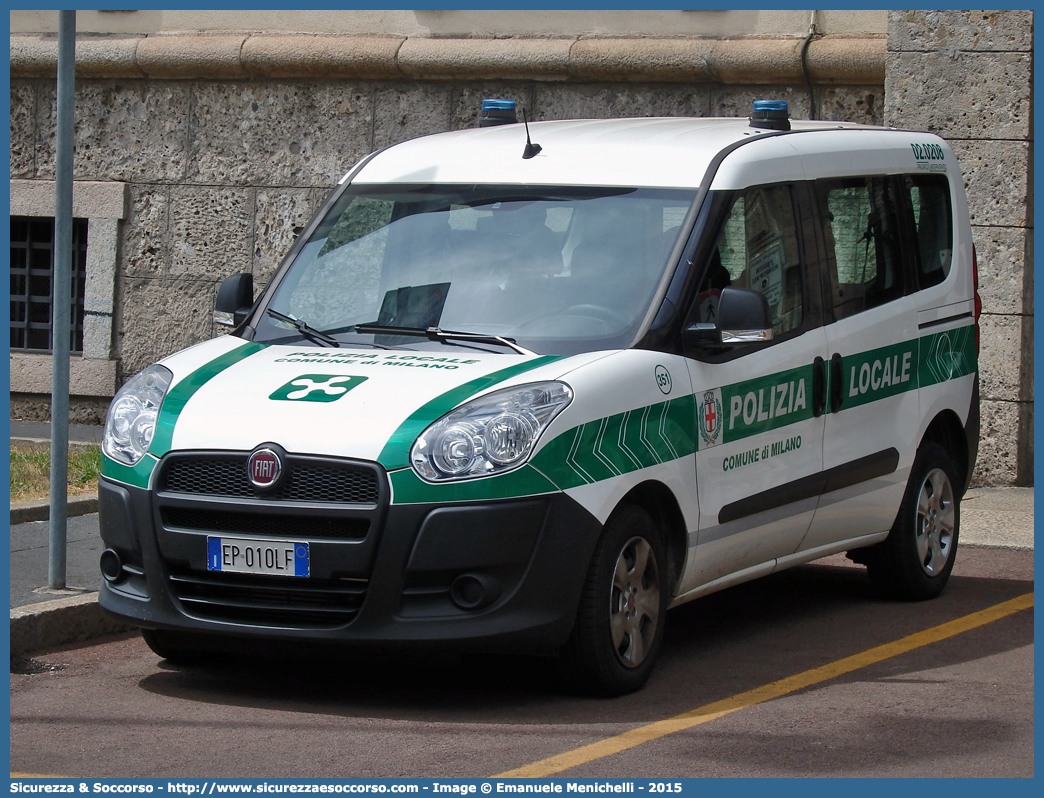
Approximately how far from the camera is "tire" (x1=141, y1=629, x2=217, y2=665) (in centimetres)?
604

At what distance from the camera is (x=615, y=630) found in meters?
5.79

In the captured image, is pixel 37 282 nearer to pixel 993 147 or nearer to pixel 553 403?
pixel 993 147

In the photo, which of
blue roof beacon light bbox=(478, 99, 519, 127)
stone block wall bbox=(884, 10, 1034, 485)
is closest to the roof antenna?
blue roof beacon light bbox=(478, 99, 519, 127)

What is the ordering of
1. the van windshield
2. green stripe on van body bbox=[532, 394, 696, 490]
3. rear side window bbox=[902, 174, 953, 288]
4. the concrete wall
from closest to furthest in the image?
green stripe on van body bbox=[532, 394, 696, 490]
the van windshield
rear side window bbox=[902, 174, 953, 288]
the concrete wall

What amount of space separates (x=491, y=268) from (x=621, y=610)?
1.41 metres

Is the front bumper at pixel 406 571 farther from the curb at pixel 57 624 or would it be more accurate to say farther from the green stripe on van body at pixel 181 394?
the curb at pixel 57 624

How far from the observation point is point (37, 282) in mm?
13875

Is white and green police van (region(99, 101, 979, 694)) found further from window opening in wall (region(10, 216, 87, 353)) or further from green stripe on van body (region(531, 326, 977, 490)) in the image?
window opening in wall (region(10, 216, 87, 353))

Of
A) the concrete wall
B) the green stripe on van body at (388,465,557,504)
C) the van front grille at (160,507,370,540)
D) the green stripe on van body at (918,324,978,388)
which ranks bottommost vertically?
the van front grille at (160,507,370,540)

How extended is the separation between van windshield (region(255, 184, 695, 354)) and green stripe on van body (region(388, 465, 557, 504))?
686 millimetres

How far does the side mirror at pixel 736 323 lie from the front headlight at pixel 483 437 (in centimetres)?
84

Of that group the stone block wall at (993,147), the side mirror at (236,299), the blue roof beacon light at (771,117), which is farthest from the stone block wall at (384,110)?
the side mirror at (236,299)

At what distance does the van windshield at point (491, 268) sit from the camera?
6137 mm

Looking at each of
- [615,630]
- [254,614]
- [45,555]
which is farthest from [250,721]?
[45,555]
